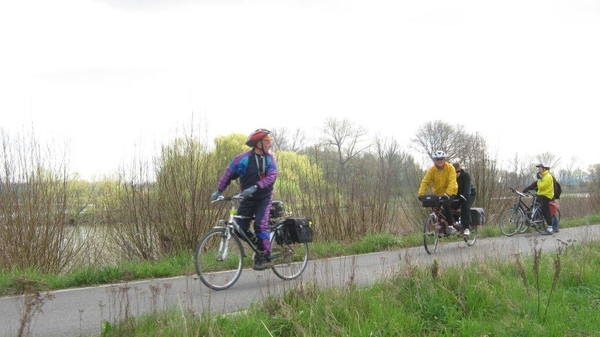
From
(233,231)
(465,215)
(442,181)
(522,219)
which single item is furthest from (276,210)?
(522,219)

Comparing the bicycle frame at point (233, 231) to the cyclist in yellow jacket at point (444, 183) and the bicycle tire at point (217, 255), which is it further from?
the cyclist in yellow jacket at point (444, 183)

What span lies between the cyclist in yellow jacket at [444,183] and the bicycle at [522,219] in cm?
506

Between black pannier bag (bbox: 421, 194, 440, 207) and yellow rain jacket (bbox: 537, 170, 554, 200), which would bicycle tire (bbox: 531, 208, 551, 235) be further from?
black pannier bag (bbox: 421, 194, 440, 207)

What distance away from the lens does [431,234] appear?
1055cm

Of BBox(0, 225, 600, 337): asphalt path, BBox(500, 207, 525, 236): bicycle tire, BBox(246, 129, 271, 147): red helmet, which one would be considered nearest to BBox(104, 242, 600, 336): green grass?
BBox(0, 225, 600, 337): asphalt path

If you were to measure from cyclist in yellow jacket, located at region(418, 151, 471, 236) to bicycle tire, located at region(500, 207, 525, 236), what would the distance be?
198 inches

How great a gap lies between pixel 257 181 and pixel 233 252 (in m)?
1.00

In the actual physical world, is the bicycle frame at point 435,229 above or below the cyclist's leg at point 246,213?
below

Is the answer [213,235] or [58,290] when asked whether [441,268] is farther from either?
[58,290]

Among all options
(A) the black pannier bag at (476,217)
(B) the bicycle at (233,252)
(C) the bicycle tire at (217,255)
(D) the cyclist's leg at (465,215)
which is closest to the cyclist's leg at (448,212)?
(D) the cyclist's leg at (465,215)

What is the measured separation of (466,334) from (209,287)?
3.29 metres

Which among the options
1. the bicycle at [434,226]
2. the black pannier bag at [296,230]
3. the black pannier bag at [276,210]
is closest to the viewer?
the black pannier bag at [296,230]

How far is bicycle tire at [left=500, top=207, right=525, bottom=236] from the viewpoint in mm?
15812

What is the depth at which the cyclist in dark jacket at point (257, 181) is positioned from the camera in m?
7.43
